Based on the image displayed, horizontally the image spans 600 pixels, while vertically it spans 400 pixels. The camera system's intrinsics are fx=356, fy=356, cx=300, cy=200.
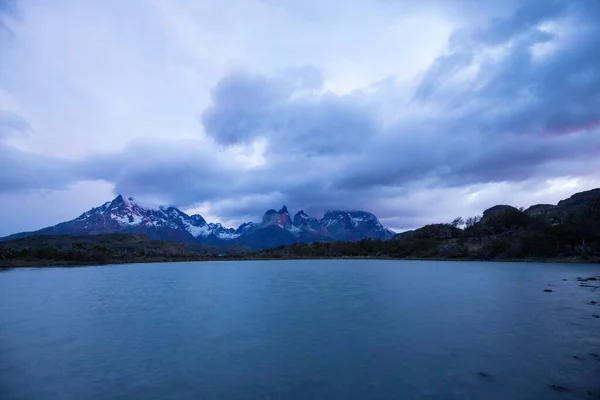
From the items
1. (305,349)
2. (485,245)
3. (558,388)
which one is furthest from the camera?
(485,245)

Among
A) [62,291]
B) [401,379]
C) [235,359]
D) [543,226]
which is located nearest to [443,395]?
[401,379]

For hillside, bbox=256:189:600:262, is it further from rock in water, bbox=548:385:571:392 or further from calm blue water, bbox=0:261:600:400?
rock in water, bbox=548:385:571:392

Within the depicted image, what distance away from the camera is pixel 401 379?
44.2 ft

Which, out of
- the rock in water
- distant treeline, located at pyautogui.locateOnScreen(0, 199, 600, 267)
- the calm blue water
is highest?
distant treeline, located at pyautogui.locateOnScreen(0, 199, 600, 267)

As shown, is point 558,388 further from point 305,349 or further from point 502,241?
point 502,241

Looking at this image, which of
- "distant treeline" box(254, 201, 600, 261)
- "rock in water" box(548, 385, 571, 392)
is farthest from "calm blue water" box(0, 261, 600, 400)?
"distant treeline" box(254, 201, 600, 261)

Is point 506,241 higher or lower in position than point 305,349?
higher

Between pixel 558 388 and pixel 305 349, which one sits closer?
pixel 558 388

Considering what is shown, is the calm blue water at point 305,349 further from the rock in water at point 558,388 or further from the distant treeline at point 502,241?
the distant treeline at point 502,241

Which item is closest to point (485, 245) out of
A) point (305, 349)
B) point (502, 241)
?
point (502, 241)

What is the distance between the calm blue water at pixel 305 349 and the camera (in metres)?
12.7

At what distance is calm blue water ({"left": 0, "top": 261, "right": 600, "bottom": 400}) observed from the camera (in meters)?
12.7

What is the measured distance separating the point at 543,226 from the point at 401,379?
122 m

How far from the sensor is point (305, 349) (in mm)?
17828
